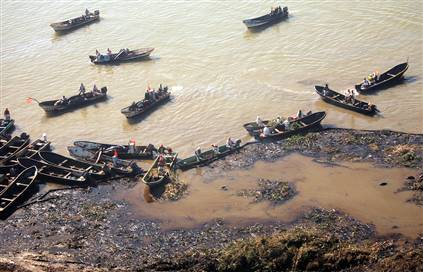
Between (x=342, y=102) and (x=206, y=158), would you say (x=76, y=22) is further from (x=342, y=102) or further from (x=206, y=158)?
(x=342, y=102)

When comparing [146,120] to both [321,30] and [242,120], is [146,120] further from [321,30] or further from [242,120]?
[321,30]

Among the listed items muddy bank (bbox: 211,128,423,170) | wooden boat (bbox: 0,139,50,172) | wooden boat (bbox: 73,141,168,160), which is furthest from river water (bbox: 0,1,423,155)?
wooden boat (bbox: 73,141,168,160)

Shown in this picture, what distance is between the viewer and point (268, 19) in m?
47.9

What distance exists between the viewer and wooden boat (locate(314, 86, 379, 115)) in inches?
1305

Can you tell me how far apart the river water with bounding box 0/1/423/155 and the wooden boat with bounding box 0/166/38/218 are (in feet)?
16.1

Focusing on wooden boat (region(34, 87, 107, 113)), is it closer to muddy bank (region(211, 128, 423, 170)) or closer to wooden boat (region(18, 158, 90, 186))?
wooden boat (region(18, 158, 90, 186))

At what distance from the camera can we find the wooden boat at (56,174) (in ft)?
95.8

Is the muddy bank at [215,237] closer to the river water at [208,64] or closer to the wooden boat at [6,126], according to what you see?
the river water at [208,64]

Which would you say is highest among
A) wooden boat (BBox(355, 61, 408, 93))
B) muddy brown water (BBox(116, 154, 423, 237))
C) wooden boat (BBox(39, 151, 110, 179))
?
wooden boat (BBox(355, 61, 408, 93))

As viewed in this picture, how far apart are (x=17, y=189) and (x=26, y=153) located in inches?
147

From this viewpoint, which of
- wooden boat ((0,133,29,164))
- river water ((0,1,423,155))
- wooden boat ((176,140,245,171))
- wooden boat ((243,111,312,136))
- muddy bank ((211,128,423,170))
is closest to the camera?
muddy bank ((211,128,423,170))

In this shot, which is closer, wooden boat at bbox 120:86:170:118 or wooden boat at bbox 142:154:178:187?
wooden boat at bbox 142:154:178:187

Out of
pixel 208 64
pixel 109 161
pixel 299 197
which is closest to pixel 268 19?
pixel 208 64

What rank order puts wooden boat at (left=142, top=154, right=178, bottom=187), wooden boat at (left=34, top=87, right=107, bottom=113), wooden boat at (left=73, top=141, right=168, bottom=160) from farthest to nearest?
wooden boat at (left=34, top=87, right=107, bottom=113) < wooden boat at (left=73, top=141, right=168, bottom=160) < wooden boat at (left=142, top=154, right=178, bottom=187)
